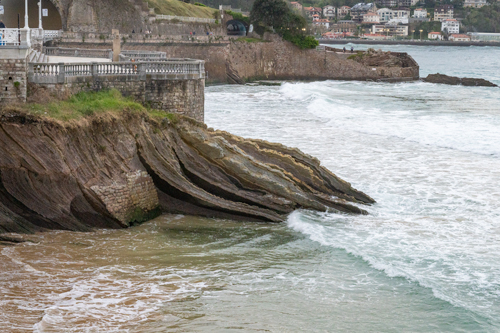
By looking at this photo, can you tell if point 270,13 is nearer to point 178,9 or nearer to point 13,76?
point 178,9

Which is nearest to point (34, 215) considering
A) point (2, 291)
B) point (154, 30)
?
point (2, 291)

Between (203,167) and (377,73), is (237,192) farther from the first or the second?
(377,73)

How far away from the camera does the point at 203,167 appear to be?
71.1 feet

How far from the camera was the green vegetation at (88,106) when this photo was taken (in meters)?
19.5

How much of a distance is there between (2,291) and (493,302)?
11.0 meters

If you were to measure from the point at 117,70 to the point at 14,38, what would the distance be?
3.57 meters

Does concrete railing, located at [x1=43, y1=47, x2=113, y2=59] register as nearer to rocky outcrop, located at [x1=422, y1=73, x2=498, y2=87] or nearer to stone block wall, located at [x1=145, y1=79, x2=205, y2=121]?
stone block wall, located at [x1=145, y1=79, x2=205, y2=121]

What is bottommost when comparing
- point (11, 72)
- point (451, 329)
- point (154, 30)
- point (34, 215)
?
point (451, 329)

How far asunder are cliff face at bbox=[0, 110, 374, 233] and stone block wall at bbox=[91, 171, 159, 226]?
0.03m

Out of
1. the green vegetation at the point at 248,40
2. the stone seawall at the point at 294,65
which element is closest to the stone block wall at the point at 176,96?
the stone seawall at the point at 294,65

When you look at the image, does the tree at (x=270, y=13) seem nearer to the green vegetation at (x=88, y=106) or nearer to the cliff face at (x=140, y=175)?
the cliff face at (x=140, y=175)

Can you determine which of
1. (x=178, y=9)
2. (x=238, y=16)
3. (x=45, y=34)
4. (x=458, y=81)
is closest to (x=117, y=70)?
(x=45, y=34)

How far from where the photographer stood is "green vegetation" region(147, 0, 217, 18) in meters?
84.1

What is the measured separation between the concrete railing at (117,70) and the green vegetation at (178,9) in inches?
2378
